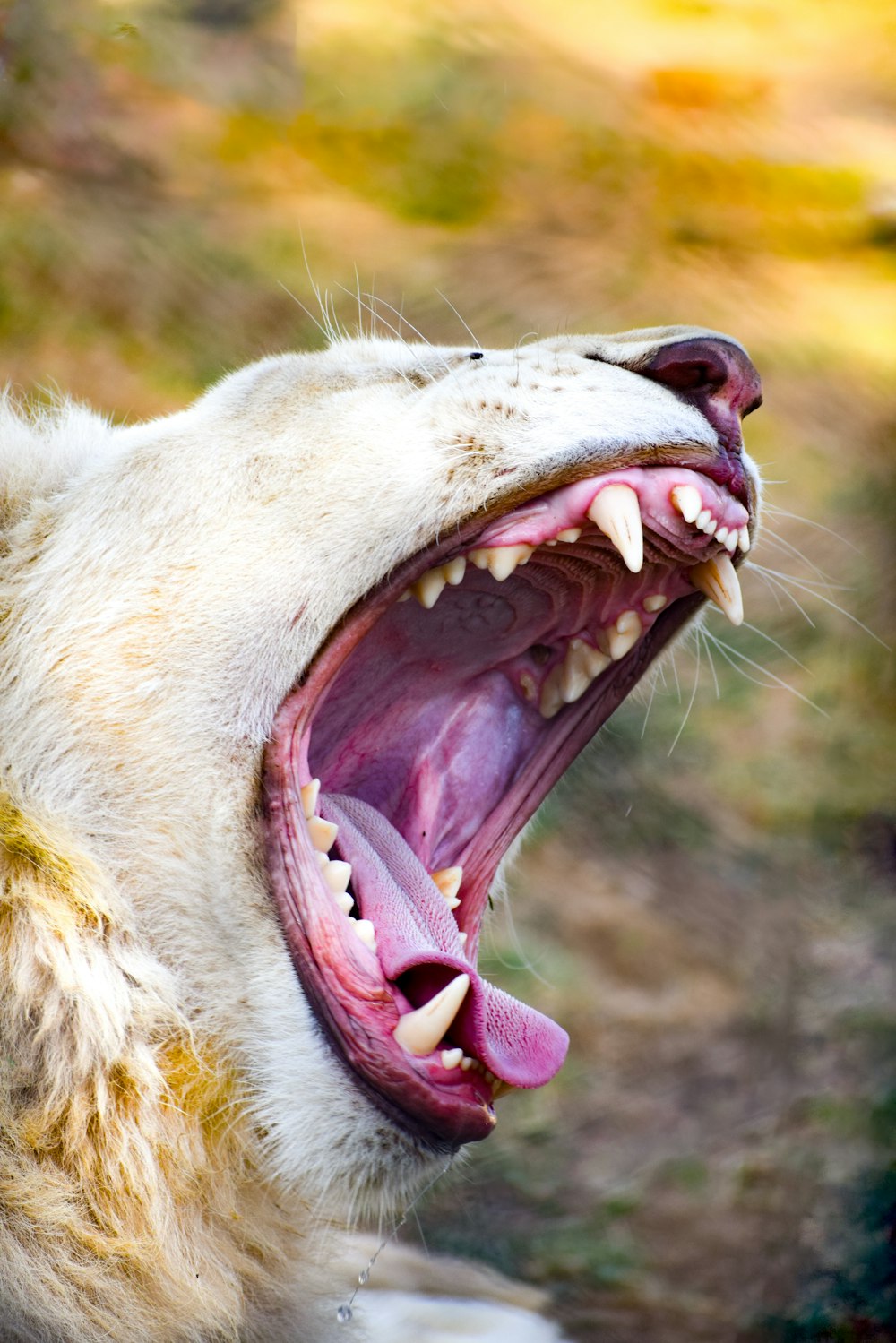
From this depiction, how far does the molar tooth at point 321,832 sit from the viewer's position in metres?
2.03

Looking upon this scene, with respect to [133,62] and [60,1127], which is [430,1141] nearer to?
[60,1127]

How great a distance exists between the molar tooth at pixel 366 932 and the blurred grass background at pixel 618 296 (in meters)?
1.77

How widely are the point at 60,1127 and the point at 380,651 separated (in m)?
0.96

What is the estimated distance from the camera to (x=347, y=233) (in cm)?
443

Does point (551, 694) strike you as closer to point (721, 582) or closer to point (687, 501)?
point (721, 582)

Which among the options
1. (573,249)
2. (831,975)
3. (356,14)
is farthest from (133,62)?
(831,975)

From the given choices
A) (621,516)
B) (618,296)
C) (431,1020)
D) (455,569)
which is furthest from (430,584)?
(618,296)

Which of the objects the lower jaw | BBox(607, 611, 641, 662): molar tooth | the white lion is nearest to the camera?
the white lion

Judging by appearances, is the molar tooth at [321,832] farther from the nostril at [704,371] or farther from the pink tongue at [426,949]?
the nostril at [704,371]

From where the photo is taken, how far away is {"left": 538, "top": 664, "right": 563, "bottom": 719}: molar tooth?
2.48m

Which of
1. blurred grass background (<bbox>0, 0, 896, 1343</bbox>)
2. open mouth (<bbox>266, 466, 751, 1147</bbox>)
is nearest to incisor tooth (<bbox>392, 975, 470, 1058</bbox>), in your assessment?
open mouth (<bbox>266, 466, 751, 1147</bbox>)

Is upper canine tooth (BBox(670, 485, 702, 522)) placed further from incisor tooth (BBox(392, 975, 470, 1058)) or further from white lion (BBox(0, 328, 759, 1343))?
incisor tooth (BBox(392, 975, 470, 1058))

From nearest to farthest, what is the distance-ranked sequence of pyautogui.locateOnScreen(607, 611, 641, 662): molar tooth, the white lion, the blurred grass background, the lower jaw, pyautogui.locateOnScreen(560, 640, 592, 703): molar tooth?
1. the white lion
2. the lower jaw
3. pyautogui.locateOnScreen(607, 611, 641, 662): molar tooth
4. pyautogui.locateOnScreen(560, 640, 592, 703): molar tooth
5. the blurred grass background

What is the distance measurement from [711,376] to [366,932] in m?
0.95
